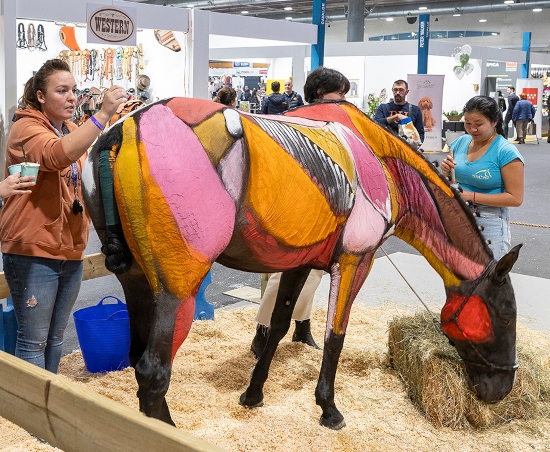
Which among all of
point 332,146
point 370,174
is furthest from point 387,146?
point 332,146

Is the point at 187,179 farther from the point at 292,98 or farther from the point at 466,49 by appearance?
the point at 466,49

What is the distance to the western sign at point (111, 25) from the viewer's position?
735 centimetres

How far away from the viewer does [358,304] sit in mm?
5449


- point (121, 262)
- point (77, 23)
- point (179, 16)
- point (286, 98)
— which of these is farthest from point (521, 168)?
point (286, 98)

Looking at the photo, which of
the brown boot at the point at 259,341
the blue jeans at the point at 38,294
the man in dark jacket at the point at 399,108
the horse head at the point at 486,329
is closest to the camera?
the blue jeans at the point at 38,294

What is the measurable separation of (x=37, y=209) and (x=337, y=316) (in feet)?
4.68

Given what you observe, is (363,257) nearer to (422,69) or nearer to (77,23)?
(77,23)

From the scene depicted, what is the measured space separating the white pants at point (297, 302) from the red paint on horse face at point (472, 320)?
3.94 feet

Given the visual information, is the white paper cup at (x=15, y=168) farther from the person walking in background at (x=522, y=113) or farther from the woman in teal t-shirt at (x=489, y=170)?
the person walking in background at (x=522, y=113)

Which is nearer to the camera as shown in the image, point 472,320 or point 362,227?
point 362,227

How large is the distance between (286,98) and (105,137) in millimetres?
11334

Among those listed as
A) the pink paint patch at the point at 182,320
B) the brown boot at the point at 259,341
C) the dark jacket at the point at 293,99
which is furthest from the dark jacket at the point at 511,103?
the pink paint patch at the point at 182,320

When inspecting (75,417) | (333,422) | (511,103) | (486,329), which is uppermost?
(511,103)

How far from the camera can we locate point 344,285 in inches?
118
